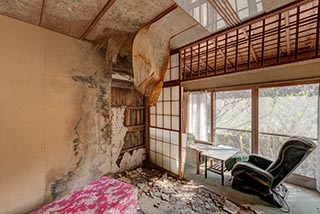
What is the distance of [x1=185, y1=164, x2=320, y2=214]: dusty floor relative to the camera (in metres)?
2.26

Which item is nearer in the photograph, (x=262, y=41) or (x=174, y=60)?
(x=262, y=41)

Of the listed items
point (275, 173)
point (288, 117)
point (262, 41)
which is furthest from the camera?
point (288, 117)

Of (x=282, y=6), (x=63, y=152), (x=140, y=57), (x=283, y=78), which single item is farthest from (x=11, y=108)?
(x=283, y=78)

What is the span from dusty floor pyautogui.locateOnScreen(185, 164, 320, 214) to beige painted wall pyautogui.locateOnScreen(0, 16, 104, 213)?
220cm

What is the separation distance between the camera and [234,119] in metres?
4.19

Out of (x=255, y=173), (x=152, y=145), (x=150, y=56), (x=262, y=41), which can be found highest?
(x=262, y=41)

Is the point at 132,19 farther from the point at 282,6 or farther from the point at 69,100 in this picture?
the point at 282,6

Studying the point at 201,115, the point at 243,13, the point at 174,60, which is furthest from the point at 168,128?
the point at 243,13

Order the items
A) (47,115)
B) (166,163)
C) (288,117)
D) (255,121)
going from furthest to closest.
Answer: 1. (255,121)
2. (166,163)
3. (288,117)
4. (47,115)

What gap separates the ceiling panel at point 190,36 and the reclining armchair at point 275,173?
2.06 m

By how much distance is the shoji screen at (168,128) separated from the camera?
10.4 ft

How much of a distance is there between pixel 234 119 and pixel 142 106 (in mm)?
2481

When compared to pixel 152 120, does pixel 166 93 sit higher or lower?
higher

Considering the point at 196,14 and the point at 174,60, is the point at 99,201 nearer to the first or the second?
the point at 196,14
